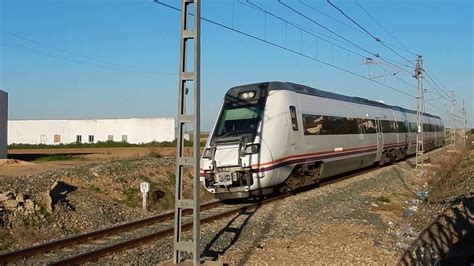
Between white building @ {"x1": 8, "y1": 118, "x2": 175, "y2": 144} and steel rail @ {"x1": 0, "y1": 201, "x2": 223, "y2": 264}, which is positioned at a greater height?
white building @ {"x1": 8, "y1": 118, "x2": 175, "y2": 144}

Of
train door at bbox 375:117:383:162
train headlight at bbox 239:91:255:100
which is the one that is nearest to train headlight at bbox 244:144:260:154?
train headlight at bbox 239:91:255:100

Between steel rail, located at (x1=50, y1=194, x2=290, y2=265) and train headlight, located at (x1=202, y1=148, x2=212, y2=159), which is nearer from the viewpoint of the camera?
steel rail, located at (x1=50, y1=194, x2=290, y2=265)

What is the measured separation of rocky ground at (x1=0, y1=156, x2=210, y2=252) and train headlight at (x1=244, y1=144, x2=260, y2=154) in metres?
3.90

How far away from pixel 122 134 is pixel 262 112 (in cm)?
6864

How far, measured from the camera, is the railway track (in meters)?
9.28

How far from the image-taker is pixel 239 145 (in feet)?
46.8

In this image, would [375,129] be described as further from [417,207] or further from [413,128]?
[413,128]

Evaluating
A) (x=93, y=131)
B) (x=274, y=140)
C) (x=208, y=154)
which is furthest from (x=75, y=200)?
(x=93, y=131)

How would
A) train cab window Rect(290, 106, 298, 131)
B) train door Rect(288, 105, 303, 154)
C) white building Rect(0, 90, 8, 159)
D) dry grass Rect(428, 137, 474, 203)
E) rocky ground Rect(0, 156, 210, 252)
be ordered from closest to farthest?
rocky ground Rect(0, 156, 210, 252), train door Rect(288, 105, 303, 154), train cab window Rect(290, 106, 298, 131), dry grass Rect(428, 137, 474, 203), white building Rect(0, 90, 8, 159)

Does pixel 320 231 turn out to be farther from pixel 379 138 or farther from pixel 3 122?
pixel 3 122

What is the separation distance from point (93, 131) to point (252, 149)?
232 ft

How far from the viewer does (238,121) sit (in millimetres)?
15172

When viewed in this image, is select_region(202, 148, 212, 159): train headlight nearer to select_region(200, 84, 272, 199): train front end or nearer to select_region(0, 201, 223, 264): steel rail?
select_region(200, 84, 272, 199): train front end

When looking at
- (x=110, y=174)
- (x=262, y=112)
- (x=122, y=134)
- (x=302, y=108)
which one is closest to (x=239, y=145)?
(x=262, y=112)
